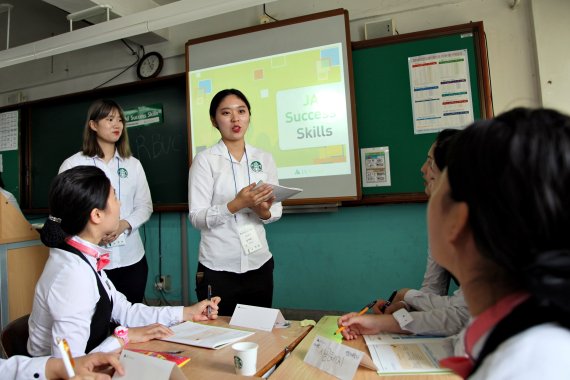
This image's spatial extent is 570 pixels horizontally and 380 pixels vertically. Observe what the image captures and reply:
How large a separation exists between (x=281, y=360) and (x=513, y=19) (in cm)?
262

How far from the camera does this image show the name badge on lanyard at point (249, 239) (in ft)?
5.90

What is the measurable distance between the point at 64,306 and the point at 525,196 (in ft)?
3.99

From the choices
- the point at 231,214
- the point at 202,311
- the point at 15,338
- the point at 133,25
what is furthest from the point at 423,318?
the point at 133,25

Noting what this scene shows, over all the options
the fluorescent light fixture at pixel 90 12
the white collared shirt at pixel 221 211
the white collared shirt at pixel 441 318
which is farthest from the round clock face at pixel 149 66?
the white collared shirt at pixel 441 318

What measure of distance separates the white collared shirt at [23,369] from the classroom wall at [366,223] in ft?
6.82

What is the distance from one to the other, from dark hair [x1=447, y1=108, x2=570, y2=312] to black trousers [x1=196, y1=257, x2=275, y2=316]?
1416 millimetres

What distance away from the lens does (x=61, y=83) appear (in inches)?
156

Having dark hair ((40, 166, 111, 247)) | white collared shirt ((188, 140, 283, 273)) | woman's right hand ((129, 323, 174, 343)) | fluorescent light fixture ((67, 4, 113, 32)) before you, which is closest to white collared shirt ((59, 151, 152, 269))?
white collared shirt ((188, 140, 283, 273))

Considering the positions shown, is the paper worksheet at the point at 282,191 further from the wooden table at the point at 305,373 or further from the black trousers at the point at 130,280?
the black trousers at the point at 130,280

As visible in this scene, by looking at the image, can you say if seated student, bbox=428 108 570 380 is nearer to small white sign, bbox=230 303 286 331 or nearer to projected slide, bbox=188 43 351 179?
small white sign, bbox=230 303 286 331

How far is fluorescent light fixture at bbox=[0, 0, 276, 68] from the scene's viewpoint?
2158mm

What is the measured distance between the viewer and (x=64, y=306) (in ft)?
3.66

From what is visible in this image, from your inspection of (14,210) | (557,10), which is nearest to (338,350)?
(14,210)

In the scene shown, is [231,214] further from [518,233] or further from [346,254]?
[518,233]
